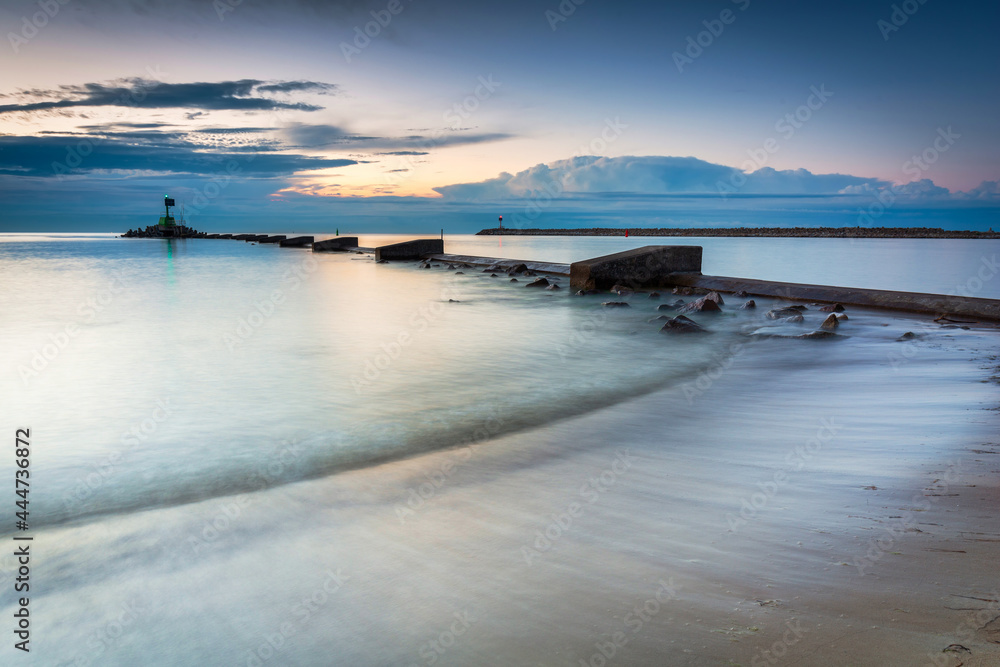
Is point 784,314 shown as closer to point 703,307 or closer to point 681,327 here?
point 703,307

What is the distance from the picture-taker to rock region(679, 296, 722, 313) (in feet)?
31.6

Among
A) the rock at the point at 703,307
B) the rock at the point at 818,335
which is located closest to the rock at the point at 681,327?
the rock at the point at 818,335

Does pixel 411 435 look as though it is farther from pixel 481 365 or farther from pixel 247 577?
pixel 481 365

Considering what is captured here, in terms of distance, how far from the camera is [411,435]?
3750 mm

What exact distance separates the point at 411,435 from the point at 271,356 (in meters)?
3.21

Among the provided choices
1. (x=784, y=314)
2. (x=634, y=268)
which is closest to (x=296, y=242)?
(x=634, y=268)

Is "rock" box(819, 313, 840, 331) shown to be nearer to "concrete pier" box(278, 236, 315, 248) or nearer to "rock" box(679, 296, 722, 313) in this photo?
"rock" box(679, 296, 722, 313)

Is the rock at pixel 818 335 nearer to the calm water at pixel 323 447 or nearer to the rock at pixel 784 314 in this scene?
the calm water at pixel 323 447

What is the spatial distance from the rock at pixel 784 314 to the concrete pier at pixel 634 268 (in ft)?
12.8

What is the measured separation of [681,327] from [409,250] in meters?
20.5

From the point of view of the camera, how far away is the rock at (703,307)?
9633mm

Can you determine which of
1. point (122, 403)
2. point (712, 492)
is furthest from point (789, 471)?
point (122, 403)

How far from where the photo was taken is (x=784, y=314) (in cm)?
917

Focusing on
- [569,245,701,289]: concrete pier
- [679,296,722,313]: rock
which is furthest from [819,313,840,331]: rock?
[569,245,701,289]: concrete pier
